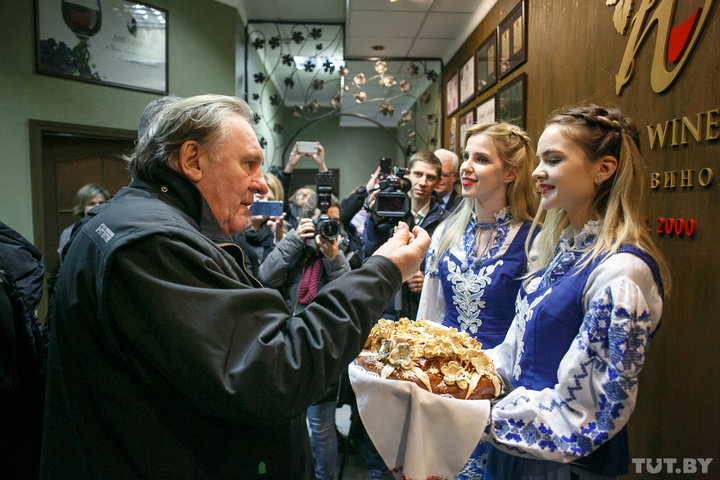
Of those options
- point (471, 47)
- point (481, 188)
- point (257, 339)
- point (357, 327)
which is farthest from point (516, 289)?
point (471, 47)

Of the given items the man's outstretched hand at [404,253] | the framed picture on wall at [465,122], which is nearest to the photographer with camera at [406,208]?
the man's outstretched hand at [404,253]

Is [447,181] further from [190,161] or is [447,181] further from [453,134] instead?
[190,161]

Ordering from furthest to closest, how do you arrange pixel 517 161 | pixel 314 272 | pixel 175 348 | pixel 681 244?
pixel 314 272, pixel 517 161, pixel 681 244, pixel 175 348

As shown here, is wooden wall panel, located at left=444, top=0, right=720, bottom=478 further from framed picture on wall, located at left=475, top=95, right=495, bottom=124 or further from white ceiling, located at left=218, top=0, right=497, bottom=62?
white ceiling, located at left=218, top=0, right=497, bottom=62

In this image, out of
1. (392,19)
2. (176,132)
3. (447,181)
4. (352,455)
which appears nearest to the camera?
(176,132)

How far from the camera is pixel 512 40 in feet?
10.1

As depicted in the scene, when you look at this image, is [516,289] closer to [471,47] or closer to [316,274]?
[316,274]

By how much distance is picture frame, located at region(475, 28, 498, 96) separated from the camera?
3.42 m

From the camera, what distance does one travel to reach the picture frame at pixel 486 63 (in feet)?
11.2

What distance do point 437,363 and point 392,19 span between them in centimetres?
350

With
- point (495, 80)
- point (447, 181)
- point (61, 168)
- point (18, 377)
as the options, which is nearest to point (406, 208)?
point (447, 181)

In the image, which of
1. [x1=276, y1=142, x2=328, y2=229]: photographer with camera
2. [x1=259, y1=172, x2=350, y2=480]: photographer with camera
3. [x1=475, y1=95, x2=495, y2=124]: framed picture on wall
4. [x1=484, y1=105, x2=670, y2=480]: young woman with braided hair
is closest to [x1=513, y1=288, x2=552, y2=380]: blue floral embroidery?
[x1=484, y1=105, x2=670, y2=480]: young woman with braided hair

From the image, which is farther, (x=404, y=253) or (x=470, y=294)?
(x=470, y=294)
